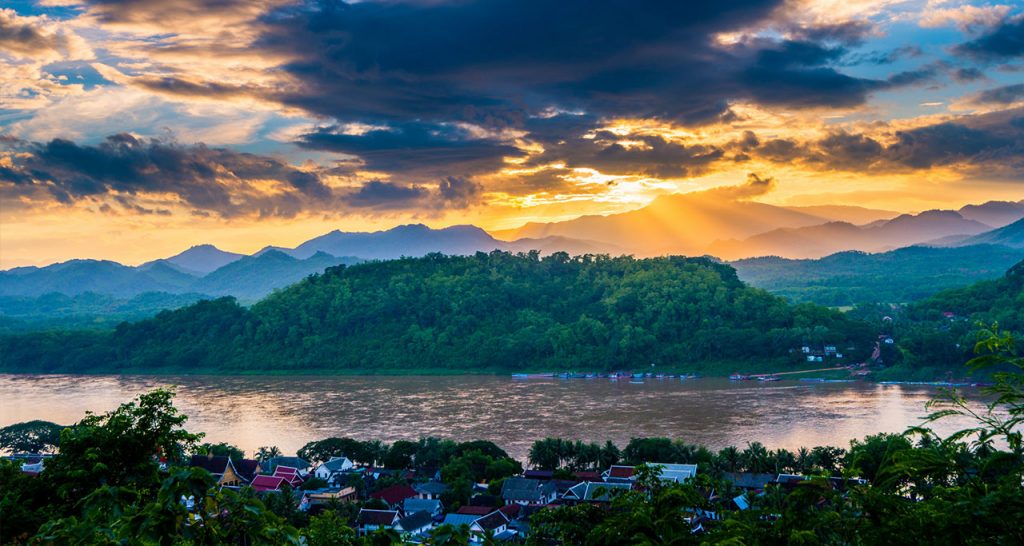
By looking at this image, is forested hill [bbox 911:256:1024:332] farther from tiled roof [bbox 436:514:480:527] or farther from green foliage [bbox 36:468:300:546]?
green foliage [bbox 36:468:300:546]

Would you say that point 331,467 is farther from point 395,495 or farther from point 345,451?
point 395,495

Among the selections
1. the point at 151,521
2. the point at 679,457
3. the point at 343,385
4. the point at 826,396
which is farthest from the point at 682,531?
the point at 343,385

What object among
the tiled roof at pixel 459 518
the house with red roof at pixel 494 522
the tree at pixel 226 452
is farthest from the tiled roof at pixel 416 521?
the tree at pixel 226 452

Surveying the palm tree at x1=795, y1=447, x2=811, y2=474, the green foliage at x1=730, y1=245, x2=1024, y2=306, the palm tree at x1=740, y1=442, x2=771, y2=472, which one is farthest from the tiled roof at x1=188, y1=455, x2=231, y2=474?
the green foliage at x1=730, y1=245, x2=1024, y2=306

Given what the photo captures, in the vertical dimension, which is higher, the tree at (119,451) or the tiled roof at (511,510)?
the tree at (119,451)

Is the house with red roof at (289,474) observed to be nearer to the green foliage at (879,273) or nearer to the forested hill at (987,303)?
the forested hill at (987,303)

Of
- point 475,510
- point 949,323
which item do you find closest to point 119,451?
point 475,510
